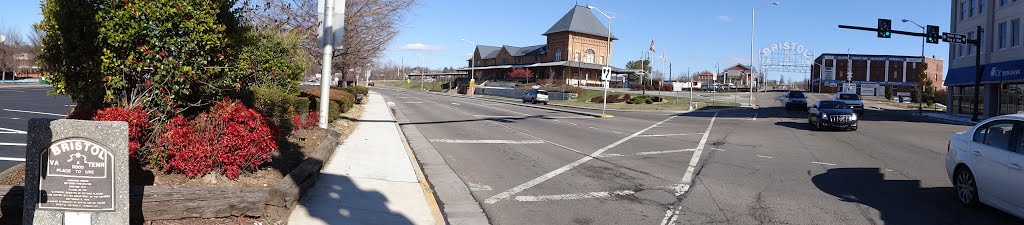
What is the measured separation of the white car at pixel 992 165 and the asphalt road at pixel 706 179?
251 mm

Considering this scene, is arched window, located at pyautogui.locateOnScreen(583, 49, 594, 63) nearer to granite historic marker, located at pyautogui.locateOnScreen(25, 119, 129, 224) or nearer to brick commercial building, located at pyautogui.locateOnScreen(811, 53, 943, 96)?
brick commercial building, located at pyautogui.locateOnScreen(811, 53, 943, 96)

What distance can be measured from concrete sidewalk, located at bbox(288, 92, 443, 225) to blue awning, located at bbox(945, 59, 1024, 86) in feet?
107

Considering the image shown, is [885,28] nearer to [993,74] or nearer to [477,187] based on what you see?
[993,74]

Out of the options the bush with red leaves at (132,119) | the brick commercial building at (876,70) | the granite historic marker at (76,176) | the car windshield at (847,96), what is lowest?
the granite historic marker at (76,176)

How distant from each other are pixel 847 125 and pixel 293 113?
1761 centimetres

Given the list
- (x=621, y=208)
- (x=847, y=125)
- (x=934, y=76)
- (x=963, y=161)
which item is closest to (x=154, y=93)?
(x=621, y=208)

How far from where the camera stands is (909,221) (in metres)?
6.97

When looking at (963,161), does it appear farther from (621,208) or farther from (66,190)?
(66,190)

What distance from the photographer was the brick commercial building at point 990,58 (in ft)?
107

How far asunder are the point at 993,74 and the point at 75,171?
135 ft

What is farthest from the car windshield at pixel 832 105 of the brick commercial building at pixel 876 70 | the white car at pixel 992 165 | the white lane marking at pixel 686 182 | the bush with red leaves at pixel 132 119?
the brick commercial building at pixel 876 70

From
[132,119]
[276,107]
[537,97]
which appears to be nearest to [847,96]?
[537,97]

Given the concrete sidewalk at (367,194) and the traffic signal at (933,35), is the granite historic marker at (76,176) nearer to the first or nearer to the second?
the concrete sidewalk at (367,194)

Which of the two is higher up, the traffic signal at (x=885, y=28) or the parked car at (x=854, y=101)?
the traffic signal at (x=885, y=28)
